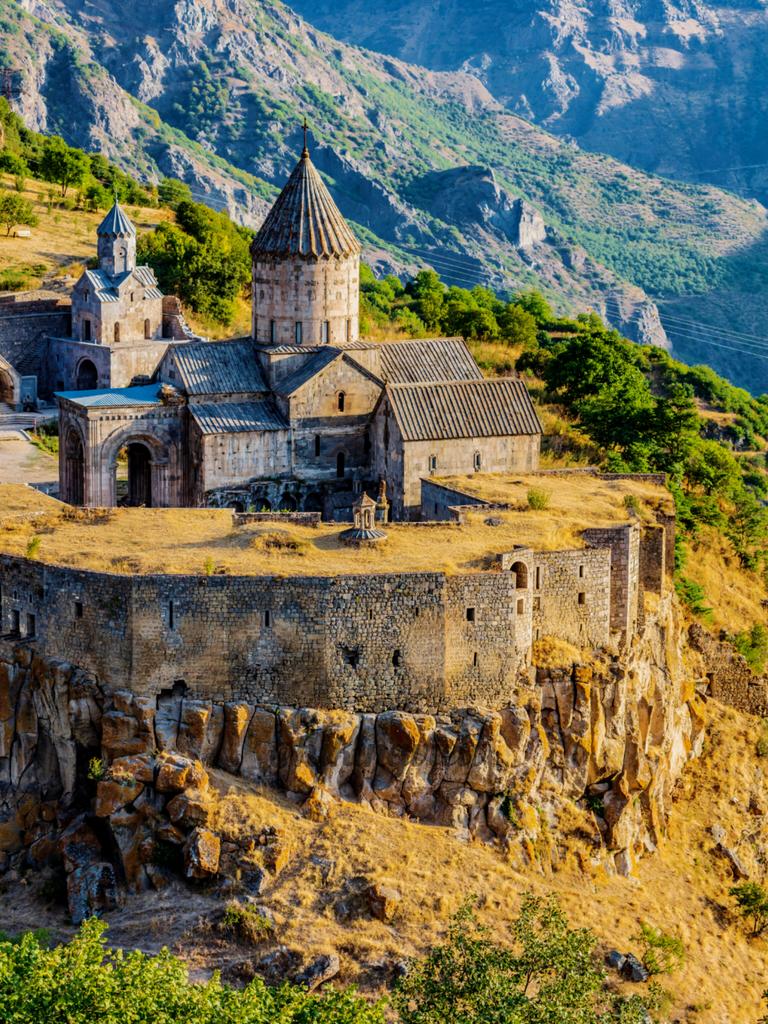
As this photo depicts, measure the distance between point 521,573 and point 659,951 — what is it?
25.7ft

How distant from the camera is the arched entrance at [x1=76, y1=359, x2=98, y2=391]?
5553cm

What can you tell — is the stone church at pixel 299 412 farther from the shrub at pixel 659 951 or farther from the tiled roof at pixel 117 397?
the shrub at pixel 659 951

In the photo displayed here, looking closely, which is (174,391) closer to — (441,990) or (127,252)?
(127,252)

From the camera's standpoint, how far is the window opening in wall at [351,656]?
35.2 m

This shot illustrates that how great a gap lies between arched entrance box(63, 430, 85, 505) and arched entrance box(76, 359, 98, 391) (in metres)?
7.41

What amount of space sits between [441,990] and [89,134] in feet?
323

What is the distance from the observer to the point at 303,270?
4819 cm

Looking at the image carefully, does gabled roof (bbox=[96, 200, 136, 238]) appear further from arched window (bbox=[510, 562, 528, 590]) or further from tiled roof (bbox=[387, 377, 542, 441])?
arched window (bbox=[510, 562, 528, 590])

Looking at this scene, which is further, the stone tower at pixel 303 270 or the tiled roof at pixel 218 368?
the stone tower at pixel 303 270

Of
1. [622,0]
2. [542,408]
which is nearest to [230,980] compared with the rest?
[542,408]

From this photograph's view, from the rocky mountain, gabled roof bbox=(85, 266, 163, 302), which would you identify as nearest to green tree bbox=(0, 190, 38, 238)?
gabled roof bbox=(85, 266, 163, 302)

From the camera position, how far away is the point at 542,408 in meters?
57.6

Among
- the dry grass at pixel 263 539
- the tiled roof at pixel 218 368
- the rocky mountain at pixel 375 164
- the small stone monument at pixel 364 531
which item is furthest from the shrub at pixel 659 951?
the rocky mountain at pixel 375 164

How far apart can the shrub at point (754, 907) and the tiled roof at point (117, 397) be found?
19.2 meters
